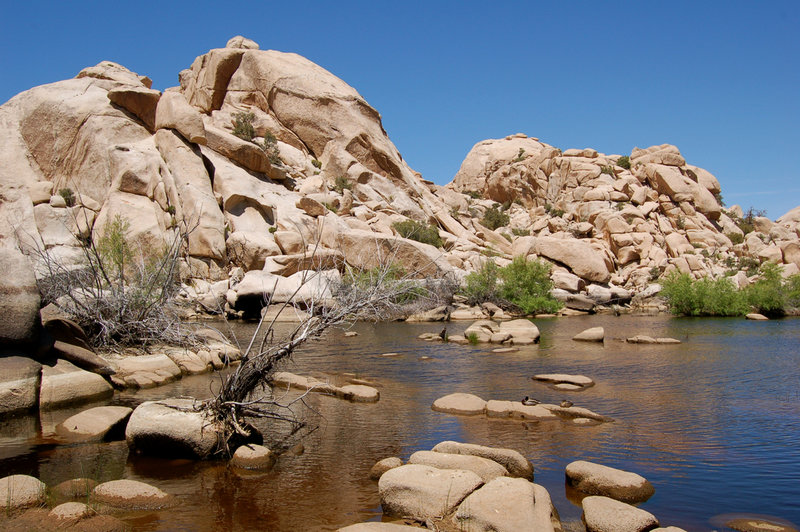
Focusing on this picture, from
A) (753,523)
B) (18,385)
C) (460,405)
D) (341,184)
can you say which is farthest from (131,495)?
(341,184)

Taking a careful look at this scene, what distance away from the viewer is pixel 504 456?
820 cm

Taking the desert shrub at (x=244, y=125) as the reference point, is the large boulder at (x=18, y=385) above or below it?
below

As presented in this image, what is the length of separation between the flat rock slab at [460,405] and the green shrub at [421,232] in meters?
29.9

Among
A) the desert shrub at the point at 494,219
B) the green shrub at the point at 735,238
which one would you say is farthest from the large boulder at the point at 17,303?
the green shrub at the point at 735,238

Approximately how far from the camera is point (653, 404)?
1262 cm

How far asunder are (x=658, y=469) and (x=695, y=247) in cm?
5117

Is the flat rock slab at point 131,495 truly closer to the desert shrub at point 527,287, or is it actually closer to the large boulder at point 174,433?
the large boulder at point 174,433

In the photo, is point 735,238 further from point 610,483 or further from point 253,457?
point 253,457

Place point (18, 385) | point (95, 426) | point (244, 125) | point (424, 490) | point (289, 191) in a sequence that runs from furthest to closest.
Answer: point (244, 125) < point (289, 191) < point (18, 385) < point (95, 426) < point (424, 490)

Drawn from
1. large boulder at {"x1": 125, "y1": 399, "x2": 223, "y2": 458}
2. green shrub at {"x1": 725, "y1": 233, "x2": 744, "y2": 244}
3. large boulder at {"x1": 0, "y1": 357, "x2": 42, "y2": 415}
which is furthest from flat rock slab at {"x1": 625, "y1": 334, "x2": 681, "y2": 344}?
green shrub at {"x1": 725, "y1": 233, "x2": 744, "y2": 244}

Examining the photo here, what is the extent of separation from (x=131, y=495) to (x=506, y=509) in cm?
447

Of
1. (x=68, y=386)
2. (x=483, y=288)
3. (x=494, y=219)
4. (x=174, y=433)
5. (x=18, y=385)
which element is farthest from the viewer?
(x=494, y=219)

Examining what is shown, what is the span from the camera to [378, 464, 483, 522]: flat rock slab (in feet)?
21.7

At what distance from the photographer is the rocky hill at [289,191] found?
3659 cm
